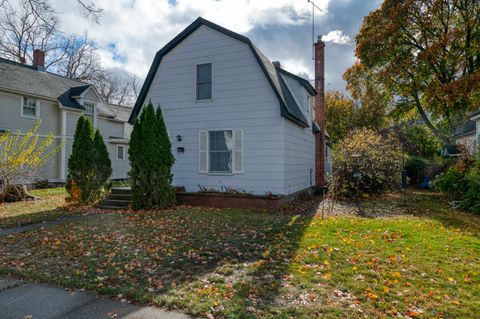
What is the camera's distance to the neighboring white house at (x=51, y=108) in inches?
644

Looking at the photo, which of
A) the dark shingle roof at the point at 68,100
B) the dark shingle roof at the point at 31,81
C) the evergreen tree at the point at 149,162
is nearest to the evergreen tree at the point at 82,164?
the evergreen tree at the point at 149,162

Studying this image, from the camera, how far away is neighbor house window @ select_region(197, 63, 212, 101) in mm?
11023

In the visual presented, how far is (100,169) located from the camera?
11188 mm

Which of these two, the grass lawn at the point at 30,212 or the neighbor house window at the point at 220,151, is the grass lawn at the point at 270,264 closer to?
the grass lawn at the point at 30,212

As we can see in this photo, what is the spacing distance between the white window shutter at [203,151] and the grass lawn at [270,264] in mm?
3261

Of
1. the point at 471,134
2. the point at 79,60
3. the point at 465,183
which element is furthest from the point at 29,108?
the point at 471,134

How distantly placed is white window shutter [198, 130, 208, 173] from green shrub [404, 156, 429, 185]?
1287 cm

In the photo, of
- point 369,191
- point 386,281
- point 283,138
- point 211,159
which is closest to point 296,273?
point 386,281

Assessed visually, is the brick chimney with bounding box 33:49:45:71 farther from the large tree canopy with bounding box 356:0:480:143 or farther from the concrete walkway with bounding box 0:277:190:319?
the concrete walkway with bounding box 0:277:190:319

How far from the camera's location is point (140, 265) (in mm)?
4664

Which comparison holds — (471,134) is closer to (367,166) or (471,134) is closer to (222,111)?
(367,166)

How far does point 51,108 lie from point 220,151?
1387cm

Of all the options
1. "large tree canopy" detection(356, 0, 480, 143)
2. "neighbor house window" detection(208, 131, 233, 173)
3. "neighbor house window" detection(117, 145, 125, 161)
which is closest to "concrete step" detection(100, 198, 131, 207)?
"neighbor house window" detection(208, 131, 233, 173)

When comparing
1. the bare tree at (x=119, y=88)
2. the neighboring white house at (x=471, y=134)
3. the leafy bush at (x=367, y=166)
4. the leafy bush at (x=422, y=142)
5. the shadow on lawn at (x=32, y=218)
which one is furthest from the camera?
the bare tree at (x=119, y=88)
